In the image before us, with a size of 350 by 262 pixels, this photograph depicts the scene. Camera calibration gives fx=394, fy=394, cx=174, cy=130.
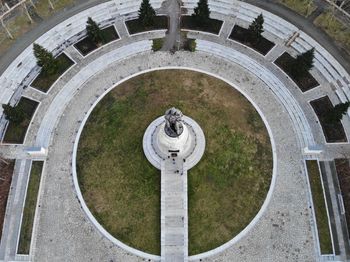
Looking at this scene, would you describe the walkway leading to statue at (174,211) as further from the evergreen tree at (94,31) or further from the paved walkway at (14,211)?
the evergreen tree at (94,31)

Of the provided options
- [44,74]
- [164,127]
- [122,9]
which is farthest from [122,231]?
[122,9]

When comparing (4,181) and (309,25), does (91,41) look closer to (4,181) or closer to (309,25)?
(4,181)

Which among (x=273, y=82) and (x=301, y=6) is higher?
(x=301, y=6)

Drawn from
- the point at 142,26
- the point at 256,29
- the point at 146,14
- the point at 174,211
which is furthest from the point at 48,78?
the point at 256,29

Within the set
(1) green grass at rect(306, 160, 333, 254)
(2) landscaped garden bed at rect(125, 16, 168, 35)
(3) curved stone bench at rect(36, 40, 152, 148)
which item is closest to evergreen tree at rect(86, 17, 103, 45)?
(3) curved stone bench at rect(36, 40, 152, 148)

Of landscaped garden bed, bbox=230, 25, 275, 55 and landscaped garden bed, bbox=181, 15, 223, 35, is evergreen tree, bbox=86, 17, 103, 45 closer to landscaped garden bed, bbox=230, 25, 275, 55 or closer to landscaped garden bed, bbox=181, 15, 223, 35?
landscaped garden bed, bbox=181, 15, 223, 35

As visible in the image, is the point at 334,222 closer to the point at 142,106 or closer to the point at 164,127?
the point at 164,127
